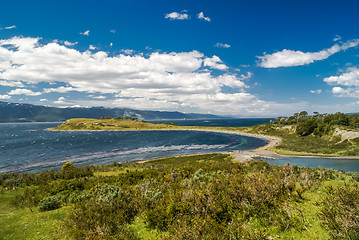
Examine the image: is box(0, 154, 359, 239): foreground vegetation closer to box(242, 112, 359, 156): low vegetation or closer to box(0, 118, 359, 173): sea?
box(0, 118, 359, 173): sea

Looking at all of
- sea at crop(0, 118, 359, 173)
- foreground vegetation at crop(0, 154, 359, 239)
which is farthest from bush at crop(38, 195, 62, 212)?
sea at crop(0, 118, 359, 173)

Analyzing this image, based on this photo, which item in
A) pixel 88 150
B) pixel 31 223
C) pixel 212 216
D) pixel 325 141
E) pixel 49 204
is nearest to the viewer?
pixel 212 216

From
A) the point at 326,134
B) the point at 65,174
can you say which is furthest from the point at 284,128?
the point at 65,174

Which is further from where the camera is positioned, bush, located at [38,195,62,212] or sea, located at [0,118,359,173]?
sea, located at [0,118,359,173]

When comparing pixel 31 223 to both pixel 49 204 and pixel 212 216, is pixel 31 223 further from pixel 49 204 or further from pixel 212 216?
pixel 212 216

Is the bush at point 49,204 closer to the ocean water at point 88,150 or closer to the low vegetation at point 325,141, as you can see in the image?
the ocean water at point 88,150

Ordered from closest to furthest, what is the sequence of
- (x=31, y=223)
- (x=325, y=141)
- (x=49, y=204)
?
(x=31, y=223)
(x=49, y=204)
(x=325, y=141)

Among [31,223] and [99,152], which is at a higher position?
[31,223]

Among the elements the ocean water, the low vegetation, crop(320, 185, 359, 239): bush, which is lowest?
the ocean water

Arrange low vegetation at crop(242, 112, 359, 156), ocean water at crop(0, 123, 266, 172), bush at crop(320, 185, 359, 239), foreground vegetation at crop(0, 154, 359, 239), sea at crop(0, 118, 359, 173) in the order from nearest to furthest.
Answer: bush at crop(320, 185, 359, 239) < foreground vegetation at crop(0, 154, 359, 239) < sea at crop(0, 118, 359, 173) < ocean water at crop(0, 123, 266, 172) < low vegetation at crop(242, 112, 359, 156)

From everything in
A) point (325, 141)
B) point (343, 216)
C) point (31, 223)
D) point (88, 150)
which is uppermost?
point (343, 216)

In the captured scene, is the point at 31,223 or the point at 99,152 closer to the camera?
the point at 31,223

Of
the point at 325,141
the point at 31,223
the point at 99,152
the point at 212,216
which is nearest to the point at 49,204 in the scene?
the point at 31,223

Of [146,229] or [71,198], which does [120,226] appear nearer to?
[146,229]
